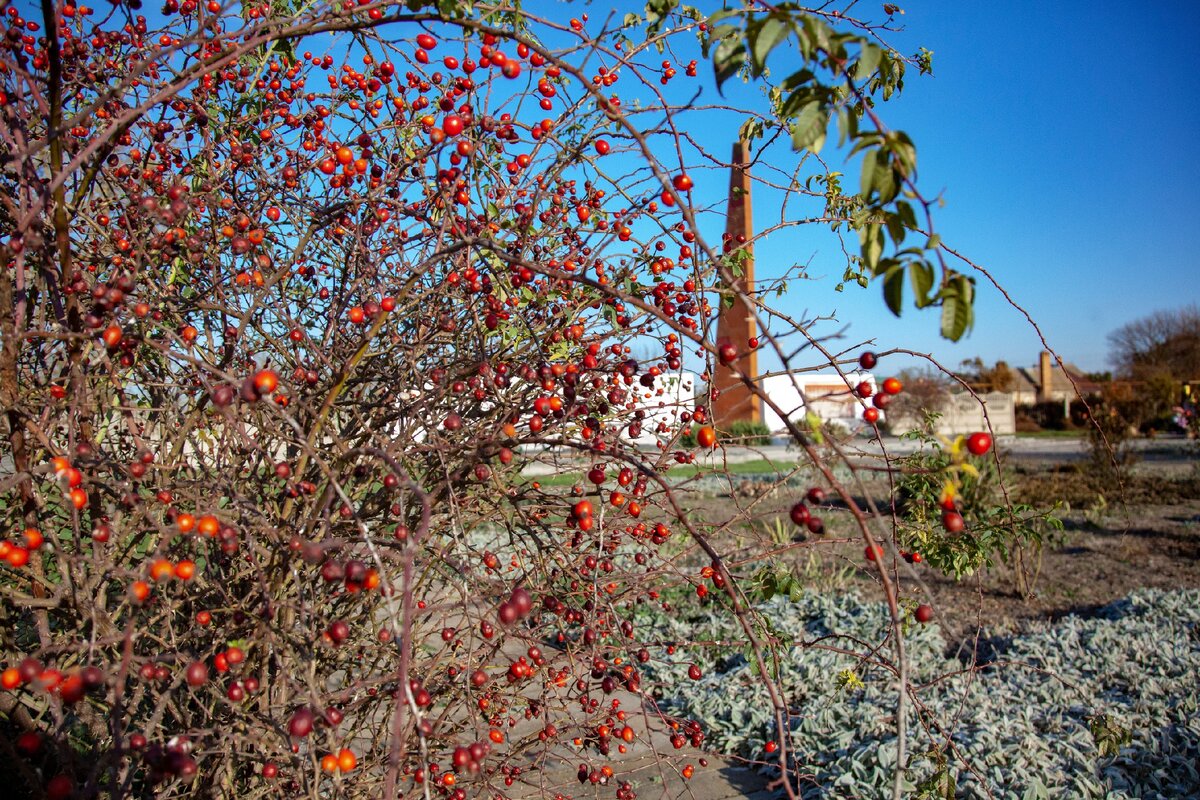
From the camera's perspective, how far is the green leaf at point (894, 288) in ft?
3.97

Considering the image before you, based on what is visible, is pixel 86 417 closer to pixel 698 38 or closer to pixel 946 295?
pixel 946 295

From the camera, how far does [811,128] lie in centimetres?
121

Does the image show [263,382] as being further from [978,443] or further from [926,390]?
[926,390]

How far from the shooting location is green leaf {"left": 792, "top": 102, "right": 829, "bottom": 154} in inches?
46.8

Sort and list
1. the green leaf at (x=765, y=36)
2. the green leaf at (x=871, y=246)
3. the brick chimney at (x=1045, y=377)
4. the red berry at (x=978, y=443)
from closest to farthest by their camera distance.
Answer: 1. the green leaf at (x=765, y=36)
2. the green leaf at (x=871, y=246)
3. the red berry at (x=978, y=443)
4. the brick chimney at (x=1045, y=377)

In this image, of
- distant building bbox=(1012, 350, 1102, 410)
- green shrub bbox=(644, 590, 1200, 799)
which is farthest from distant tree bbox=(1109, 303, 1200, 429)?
green shrub bbox=(644, 590, 1200, 799)

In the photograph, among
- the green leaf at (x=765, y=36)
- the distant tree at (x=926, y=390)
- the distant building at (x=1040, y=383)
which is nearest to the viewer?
the green leaf at (x=765, y=36)

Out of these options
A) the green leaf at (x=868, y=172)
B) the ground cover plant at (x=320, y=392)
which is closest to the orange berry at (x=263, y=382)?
the ground cover plant at (x=320, y=392)

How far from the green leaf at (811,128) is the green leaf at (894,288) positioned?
9.2 inches

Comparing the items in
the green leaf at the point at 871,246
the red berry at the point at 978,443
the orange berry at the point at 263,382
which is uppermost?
the green leaf at the point at 871,246

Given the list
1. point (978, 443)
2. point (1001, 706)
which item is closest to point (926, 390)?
point (1001, 706)

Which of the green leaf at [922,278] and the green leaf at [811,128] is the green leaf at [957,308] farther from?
the green leaf at [811,128]

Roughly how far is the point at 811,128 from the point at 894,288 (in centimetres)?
29

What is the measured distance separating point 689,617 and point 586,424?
386 cm
